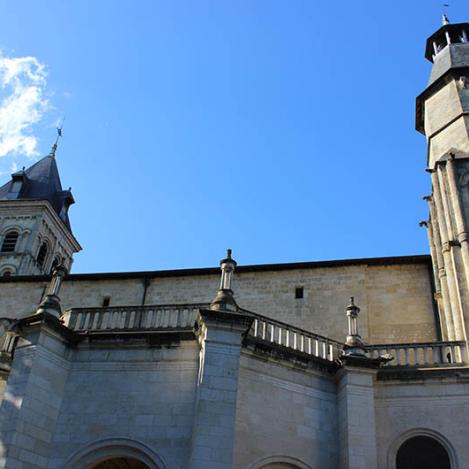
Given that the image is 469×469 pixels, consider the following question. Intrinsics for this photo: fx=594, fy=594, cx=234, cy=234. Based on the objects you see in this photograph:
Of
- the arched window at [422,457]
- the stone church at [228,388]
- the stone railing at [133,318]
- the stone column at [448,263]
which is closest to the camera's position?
the stone church at [228,388]

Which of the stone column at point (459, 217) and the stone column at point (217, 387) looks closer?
the stone column at point (217, 387)

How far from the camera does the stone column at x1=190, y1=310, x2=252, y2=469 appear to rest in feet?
37.1

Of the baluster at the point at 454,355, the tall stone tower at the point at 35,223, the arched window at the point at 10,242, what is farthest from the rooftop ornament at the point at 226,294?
the arched window at the point at 10,242

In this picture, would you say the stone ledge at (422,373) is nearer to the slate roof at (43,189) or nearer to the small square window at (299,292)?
the small square window at (299,292)

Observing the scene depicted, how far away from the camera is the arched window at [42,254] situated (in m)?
44.6

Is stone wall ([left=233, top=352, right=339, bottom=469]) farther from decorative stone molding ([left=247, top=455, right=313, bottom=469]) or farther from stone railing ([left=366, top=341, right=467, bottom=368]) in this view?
stone railing ([left=366, top=341, right=467, bottom=368])

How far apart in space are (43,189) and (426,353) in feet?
130

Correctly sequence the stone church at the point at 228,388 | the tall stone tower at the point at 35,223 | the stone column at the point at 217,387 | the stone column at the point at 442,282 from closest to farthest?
the stone column at the point at 217,387, the stone church at the point at 228,388, the stone column at the point at 442,282, the tall stone tower at the point at 35,223

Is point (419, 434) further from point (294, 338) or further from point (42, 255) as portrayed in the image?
point (42, 255)

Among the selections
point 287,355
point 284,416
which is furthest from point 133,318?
point 284,416

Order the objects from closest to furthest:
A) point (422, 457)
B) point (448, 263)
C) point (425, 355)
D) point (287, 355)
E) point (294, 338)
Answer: point (287, 355) → point (294, 338) → point (425, 355) → point (422, 457) → point (448, 263)

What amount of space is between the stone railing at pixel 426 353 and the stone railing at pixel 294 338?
3.63ft

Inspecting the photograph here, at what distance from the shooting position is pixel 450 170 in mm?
18594

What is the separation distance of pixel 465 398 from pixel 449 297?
12.4 ft
